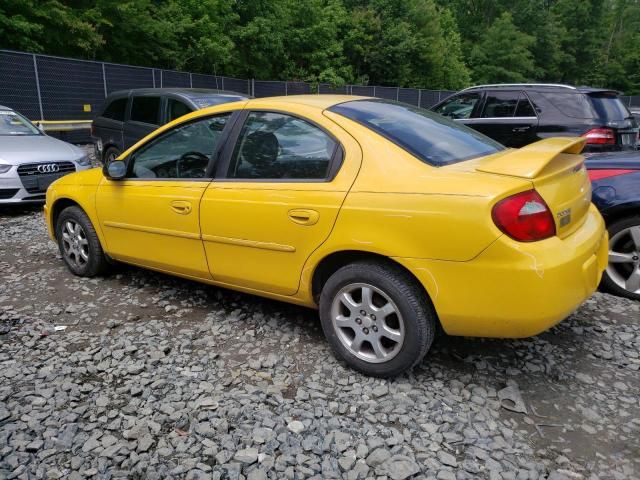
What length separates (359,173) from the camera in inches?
111

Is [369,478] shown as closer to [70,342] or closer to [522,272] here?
[522,272]

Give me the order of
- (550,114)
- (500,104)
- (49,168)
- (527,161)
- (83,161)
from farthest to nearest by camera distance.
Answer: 1. (500,104)
2. (83,161)
3. (550,114)
4. (49,168)
5. (527,161)

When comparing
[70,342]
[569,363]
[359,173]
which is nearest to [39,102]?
[70,342]

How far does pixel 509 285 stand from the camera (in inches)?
95.3

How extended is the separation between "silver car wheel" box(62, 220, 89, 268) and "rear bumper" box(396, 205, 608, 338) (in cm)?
308

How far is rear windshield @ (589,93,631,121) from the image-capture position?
702 centimetres

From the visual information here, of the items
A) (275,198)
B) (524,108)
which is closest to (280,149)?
(275,198)

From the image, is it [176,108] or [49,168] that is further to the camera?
[176,108]

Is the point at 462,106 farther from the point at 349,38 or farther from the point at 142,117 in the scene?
the point at 349,38

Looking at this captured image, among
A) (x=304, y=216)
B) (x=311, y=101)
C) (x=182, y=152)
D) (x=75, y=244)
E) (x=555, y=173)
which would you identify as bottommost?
(x=75, y=244)

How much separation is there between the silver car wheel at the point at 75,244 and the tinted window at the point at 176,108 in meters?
3.96

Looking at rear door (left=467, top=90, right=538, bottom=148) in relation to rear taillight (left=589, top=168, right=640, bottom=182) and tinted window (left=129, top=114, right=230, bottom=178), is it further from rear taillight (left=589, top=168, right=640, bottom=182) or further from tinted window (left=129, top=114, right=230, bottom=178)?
tinted window (left=129, top=114, right=230, bottom=178)

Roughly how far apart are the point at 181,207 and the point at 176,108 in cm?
522

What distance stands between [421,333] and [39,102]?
1387cm
